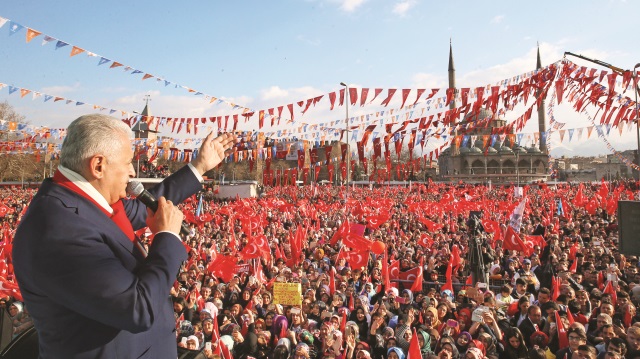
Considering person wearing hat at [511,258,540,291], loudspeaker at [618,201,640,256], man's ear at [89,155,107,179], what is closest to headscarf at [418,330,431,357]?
loudspeaker at [618,201,640,256]

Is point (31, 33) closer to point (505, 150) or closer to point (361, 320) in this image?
point (361, 320)

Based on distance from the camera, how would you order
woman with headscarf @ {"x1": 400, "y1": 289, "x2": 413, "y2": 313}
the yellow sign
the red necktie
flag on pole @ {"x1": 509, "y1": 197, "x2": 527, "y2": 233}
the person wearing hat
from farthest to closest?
flag on pole @ {"x1": 509, "y1": 197, "x2": 527, "y2": 233}
the person wearing hat
the yellow sign
woman with headscarf @ {"x1": 400, "y1": 289, "x2": 413, "y2": 313}
the red necktie

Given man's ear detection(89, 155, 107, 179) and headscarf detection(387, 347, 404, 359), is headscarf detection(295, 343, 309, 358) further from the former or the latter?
man's ear detection(89, 155, 107, 179)

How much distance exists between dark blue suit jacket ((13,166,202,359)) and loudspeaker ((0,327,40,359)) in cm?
76

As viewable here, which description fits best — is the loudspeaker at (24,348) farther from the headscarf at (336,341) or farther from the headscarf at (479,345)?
the headscarf at (479,345)

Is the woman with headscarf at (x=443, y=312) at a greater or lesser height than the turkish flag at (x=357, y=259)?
lesser

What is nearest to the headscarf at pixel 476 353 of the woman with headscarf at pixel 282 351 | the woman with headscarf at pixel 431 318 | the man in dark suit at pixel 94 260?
the woman with headscarf at pixel 431 318

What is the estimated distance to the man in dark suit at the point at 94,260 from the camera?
4.66ft

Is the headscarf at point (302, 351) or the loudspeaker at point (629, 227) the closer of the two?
the headscarf at point (302, 351)

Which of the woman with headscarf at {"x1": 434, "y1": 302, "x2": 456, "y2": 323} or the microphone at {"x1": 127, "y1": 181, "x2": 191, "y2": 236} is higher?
the microphone at {"x1": 127, "y1": 181, "x2": 191, "y2": 236}

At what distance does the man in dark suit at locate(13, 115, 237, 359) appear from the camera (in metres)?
1.42

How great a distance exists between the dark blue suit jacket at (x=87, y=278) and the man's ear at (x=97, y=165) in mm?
109

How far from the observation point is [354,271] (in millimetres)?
10234

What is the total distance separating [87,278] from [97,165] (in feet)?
1.46
